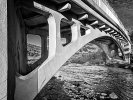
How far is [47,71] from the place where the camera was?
15.6 feet

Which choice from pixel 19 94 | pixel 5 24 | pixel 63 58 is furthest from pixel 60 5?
pixel 19 94

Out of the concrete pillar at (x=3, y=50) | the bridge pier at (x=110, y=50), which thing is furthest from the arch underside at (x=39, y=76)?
the bridge pier at (x=110, y=50)

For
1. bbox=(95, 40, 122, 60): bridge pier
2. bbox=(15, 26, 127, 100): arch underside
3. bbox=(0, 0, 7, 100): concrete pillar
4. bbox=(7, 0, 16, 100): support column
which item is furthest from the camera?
bbox=(95, 40, 122, 60): bridge pier

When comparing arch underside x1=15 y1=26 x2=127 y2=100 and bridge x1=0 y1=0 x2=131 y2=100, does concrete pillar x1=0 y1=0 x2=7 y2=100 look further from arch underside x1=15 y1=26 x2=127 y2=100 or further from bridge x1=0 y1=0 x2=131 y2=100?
arch underside x1=15 y1=26 x2=127 y2=100

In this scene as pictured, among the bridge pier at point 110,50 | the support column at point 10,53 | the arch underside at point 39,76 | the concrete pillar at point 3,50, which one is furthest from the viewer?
the bridge pier at point 110,50

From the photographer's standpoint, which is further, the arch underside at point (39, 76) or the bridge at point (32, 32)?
the arch underside at point (39, 76)

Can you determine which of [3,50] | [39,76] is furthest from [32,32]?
[3,50]

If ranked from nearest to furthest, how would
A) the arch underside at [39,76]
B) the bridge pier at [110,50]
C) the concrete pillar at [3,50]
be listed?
the concrete pillar at [3,50] < the arch underside at [39,76] < the bridge pier at [110,50]

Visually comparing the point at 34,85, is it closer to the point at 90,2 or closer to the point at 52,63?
the point at 52,63

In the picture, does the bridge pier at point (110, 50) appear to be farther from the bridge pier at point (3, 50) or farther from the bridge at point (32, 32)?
the bridge pier at point (3, 50)

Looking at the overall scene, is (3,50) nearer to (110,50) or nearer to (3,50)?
(3,50)

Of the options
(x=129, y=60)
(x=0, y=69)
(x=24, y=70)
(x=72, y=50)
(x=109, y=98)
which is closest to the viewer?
(x=0, y=69)

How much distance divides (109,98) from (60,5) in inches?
296

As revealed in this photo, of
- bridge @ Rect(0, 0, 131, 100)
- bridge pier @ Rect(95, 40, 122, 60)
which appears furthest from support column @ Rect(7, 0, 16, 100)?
bridge pier @ Rect(95, 40, 122, 60)
